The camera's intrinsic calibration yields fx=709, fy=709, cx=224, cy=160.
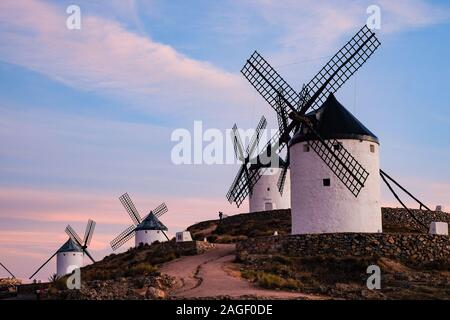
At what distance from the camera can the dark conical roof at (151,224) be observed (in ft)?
175

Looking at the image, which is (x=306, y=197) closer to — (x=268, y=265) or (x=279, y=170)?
(x=268, y=265)

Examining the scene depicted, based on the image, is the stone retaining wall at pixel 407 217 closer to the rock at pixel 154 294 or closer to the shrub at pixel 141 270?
the shrub at pixel 141 270

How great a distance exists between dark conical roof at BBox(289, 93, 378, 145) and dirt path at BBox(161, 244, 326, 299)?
6747 mm

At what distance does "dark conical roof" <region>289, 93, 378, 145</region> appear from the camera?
32250mm

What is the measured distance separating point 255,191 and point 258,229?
766 cm

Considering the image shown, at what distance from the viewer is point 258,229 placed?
42.6 meters

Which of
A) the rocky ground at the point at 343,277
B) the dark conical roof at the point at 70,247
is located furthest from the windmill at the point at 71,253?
the rocky ground at the point at 343,277

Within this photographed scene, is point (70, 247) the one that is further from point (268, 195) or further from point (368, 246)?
point (368, 246)

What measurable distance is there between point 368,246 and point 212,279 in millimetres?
7803

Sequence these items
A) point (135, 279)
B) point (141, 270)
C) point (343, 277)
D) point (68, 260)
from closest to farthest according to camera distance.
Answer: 1. point (135, 279)
2. point (343, 277)
3. point (141, 270)
4. point (68, 260)

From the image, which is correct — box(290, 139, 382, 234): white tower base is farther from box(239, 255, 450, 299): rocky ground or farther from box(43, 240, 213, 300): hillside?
box(43, 240, 213, 300): hillside

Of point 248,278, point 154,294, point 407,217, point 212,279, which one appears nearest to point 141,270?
point 212,279

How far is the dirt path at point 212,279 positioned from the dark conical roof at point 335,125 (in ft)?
22.1

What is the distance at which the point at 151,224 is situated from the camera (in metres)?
53.5
